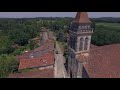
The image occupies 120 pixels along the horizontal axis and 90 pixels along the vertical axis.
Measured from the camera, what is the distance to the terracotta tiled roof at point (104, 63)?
14812mm

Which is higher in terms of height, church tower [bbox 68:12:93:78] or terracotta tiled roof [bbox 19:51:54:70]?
church tower [bbox 68:12:93:78]

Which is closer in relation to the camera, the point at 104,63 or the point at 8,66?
the point at 104,63

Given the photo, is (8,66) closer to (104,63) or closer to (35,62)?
(35,62)

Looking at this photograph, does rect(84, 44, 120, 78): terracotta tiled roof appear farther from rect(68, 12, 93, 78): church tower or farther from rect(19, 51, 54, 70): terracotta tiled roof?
rect(19, 51, 54, 70): terracotta tiled roof

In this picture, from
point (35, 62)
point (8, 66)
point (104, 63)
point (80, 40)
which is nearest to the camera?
point (104, 63)

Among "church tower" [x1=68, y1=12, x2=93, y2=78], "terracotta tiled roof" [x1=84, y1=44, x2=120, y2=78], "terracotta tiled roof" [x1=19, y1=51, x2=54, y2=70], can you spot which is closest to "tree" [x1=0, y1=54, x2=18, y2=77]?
"terracotta tiled roof" [x1=19, y1=51, x2=54, y2=70]

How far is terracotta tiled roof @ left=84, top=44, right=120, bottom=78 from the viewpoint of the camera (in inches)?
583

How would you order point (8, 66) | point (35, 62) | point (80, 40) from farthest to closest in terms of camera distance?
point (35, 62) → point (8, 66) → point (80, 40)

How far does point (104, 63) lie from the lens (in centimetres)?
1627

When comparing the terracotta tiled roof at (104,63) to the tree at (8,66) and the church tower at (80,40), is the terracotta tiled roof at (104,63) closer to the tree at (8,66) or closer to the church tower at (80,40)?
the church tower at (80,40)

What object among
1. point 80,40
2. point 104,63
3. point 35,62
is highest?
point 80,40

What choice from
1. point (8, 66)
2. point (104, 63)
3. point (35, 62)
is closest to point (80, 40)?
point (104, 63)
